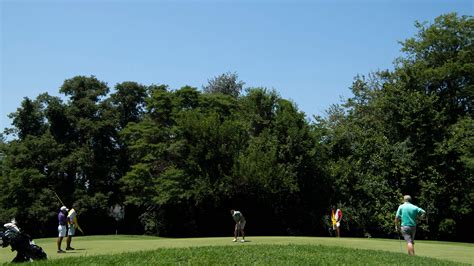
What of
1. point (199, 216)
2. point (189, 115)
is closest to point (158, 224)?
point (199, 216)

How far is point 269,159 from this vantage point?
4219 cm

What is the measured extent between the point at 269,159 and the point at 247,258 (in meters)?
28.7

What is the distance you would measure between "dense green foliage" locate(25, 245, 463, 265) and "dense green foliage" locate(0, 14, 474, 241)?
26.5 m

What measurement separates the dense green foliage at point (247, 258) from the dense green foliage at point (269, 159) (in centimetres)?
2645

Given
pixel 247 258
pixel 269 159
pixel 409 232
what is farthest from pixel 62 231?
pixel 269 159

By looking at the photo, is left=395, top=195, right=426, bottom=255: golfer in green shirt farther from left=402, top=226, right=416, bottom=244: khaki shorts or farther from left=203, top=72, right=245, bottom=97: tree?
left=203, top=72, right=245, bottom=97: tree

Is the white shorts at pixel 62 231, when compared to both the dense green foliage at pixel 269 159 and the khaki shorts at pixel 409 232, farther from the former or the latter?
the dense green foliage at pixel 269 159

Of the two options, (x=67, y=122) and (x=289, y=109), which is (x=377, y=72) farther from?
(x=67, y=122)

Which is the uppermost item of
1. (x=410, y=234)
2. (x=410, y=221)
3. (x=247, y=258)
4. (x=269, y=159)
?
(x=269, y=159)

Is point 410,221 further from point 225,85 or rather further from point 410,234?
point 225,85

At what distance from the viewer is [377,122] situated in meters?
48.6

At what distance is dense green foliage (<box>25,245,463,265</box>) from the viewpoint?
12922mm

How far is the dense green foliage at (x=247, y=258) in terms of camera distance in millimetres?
12922

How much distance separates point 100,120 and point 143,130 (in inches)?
338
